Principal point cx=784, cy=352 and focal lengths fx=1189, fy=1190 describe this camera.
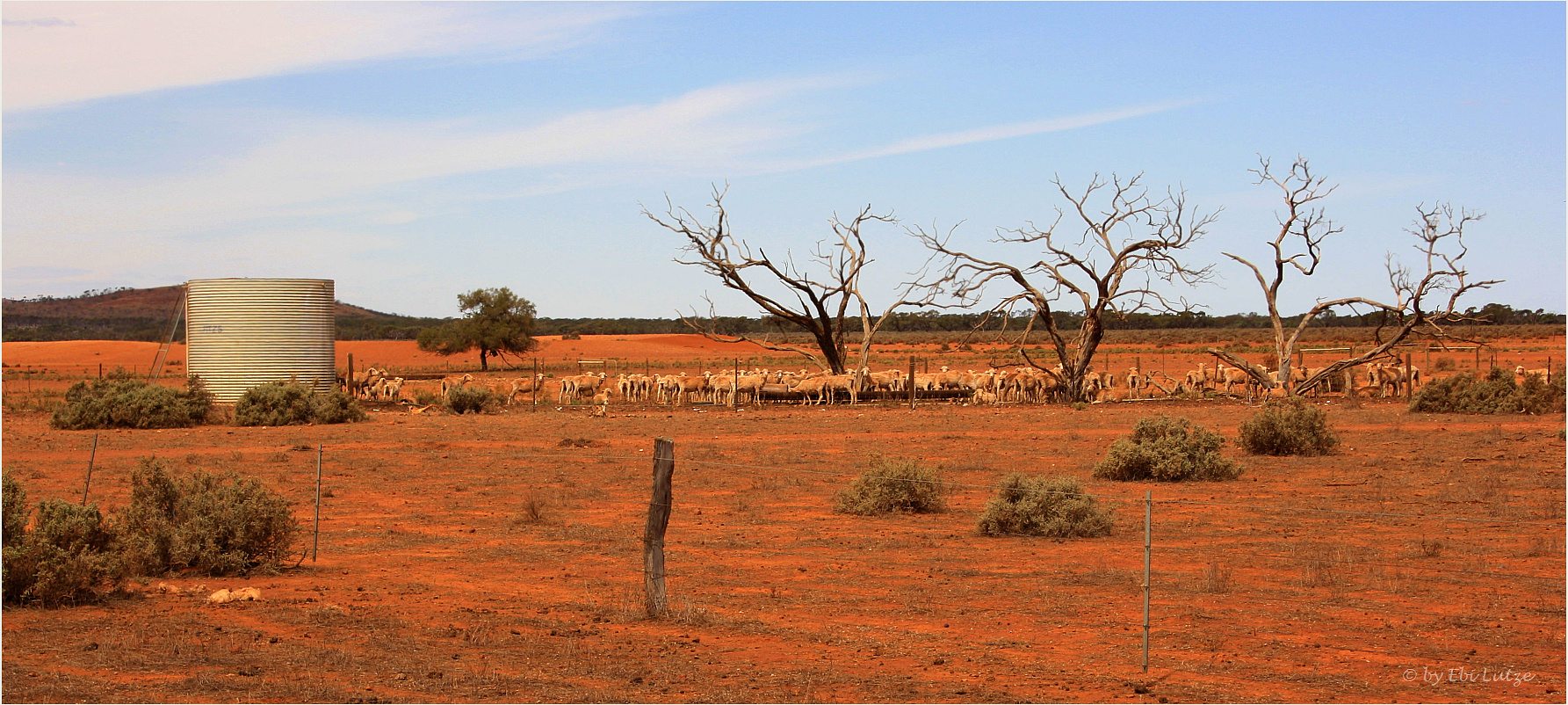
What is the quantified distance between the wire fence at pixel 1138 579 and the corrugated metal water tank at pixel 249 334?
Answer: 20.7 metres

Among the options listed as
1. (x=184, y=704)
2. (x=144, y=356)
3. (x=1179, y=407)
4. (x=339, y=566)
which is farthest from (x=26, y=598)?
(x=144, y=356)

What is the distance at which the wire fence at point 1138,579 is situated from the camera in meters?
9.05

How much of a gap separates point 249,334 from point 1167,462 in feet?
101

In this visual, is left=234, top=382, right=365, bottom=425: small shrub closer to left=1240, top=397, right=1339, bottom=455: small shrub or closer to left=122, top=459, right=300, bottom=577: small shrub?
left=122, top=459, right=300, bottom=577: small shrub

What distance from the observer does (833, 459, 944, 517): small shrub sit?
17.3m

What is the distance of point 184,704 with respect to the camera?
730cm

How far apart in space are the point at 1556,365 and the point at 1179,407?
2768cm

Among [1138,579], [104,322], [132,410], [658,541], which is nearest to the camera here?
[658,541]

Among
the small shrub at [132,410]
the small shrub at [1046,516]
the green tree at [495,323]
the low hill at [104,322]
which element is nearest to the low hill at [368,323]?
the low hill at [104,322]

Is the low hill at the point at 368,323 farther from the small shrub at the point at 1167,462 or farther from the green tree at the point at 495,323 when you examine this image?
the small shrub at the point at 1167,462

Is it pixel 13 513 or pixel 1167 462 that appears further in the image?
pixel 1167 462

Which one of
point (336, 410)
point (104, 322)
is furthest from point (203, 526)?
point (104, 322)

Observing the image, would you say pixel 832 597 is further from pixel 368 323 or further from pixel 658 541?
pixel 368 323

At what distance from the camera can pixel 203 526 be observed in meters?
12.2
